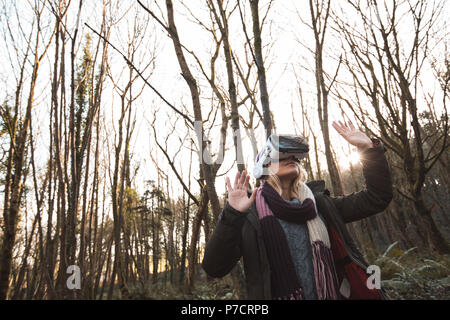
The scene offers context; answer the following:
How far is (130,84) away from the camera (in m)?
4.17

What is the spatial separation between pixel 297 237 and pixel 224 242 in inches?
17.3

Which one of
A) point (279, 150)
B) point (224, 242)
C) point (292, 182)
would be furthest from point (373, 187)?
point (224, 242)

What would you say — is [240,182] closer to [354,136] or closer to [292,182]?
[292,182]

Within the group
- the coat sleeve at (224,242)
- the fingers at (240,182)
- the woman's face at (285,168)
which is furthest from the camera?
the woman's face at (285,168)

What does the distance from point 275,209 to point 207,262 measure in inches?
17.4

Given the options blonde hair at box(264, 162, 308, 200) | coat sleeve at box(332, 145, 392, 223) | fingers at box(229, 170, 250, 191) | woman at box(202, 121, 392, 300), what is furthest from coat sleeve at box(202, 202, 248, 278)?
coat sleeve at box(332, 145, 392, 223)

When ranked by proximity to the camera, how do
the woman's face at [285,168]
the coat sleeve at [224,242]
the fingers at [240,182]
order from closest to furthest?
1. the coat sleeve at [224,242]
2. the fingers at [240,182]
3. the woman's face at [285,168]

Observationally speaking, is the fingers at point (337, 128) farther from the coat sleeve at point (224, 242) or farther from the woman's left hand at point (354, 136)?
the coat sleeve at point (224, 242)

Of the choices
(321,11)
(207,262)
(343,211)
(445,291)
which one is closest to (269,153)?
(343,211)

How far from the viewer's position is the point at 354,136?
144 centimetres

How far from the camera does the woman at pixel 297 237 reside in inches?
47.0

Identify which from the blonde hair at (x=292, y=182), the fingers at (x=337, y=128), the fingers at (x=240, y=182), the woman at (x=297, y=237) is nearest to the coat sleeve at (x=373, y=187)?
the woman at (x=297, y=237)

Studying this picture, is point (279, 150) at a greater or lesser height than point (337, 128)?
lesser

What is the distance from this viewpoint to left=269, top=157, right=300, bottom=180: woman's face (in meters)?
1.49
